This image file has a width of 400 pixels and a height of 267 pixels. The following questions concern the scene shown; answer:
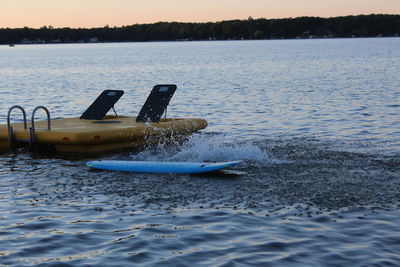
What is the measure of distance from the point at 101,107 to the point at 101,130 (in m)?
3.25

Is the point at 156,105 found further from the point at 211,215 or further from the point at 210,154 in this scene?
the point at 211,215

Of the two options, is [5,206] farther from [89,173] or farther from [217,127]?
[217,127]

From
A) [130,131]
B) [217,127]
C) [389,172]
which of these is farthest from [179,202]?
[217,127]

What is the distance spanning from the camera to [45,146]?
16969mm

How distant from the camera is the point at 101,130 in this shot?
16.6 m

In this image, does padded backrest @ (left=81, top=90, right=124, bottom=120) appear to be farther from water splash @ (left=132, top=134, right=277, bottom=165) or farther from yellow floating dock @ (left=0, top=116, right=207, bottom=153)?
water splash @ (left=132, top=134, right=277, bottom=165)

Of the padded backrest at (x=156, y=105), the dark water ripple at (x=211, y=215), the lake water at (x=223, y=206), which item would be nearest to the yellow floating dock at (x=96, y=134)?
the padded backrest at (x=156, y=105)

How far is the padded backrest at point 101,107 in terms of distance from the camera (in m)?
19.6

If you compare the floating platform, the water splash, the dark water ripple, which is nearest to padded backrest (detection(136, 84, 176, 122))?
the floating platform

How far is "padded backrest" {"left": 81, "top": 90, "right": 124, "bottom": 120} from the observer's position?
19.6m

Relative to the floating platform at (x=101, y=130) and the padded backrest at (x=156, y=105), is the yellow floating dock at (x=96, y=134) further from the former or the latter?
the padded backrest at (x=156, y=105)

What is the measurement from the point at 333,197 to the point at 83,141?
7184 mm

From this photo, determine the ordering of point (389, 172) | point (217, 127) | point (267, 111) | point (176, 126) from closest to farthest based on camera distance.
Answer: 1. point (389, 172)
2. point (176, 126)
3. point (217, 127)
4. point (267, 111)

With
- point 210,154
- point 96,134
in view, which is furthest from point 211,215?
point 96,134
